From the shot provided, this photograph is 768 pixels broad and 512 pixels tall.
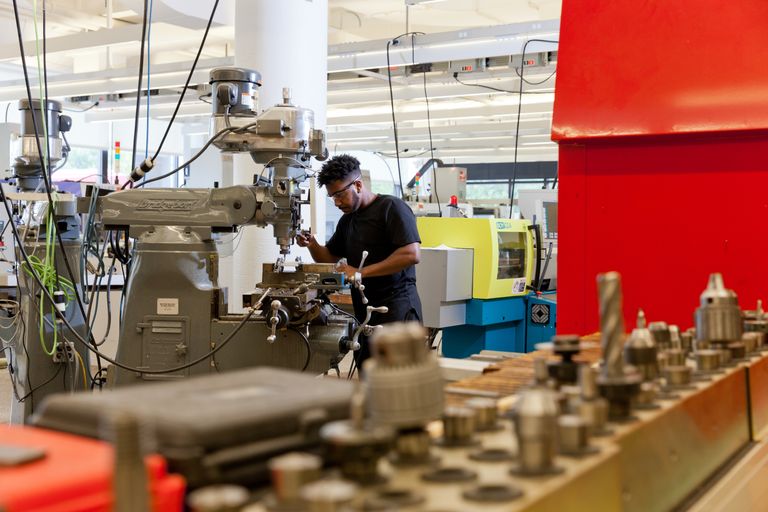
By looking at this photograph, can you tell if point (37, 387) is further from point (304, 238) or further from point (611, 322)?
point (611, 322)

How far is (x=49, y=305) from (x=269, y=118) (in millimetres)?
1337

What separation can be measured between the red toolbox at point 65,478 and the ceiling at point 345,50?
4.66 m

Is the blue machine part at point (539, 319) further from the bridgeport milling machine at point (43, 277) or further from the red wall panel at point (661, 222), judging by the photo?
the red wall panel at point (661, 222)

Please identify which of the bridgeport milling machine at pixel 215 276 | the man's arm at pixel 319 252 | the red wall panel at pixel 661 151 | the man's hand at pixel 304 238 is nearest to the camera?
the red wall panel at pixel 661 151

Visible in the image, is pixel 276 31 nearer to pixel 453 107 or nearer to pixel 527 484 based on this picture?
pixel 527 484

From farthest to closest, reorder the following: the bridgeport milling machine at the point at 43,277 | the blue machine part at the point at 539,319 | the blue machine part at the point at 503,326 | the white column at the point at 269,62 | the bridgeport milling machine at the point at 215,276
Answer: the blue machine part at the point at 539,319 < the blue machine part at the point at 503,326 < the white column at the point at 269,62 < the bridgeport milling machine at the point at 43,277 < the bridgeport milling machine at the point at 215,276

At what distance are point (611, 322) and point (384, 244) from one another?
8.68ft

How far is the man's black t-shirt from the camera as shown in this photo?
10.9ft

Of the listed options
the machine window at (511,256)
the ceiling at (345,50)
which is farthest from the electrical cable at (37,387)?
the ceiling at (345,50)

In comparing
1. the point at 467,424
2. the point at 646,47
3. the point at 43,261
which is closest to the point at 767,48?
the point at 646,47

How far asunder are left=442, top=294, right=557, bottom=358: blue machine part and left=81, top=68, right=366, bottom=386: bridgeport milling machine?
199 centimetres

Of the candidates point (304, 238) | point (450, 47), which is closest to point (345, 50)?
point (450, 47)

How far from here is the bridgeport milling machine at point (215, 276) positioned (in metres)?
2.67

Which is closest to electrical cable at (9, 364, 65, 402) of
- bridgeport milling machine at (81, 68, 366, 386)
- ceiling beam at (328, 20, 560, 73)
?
bridgeport milling machine at (81, 68, 366, 386)
